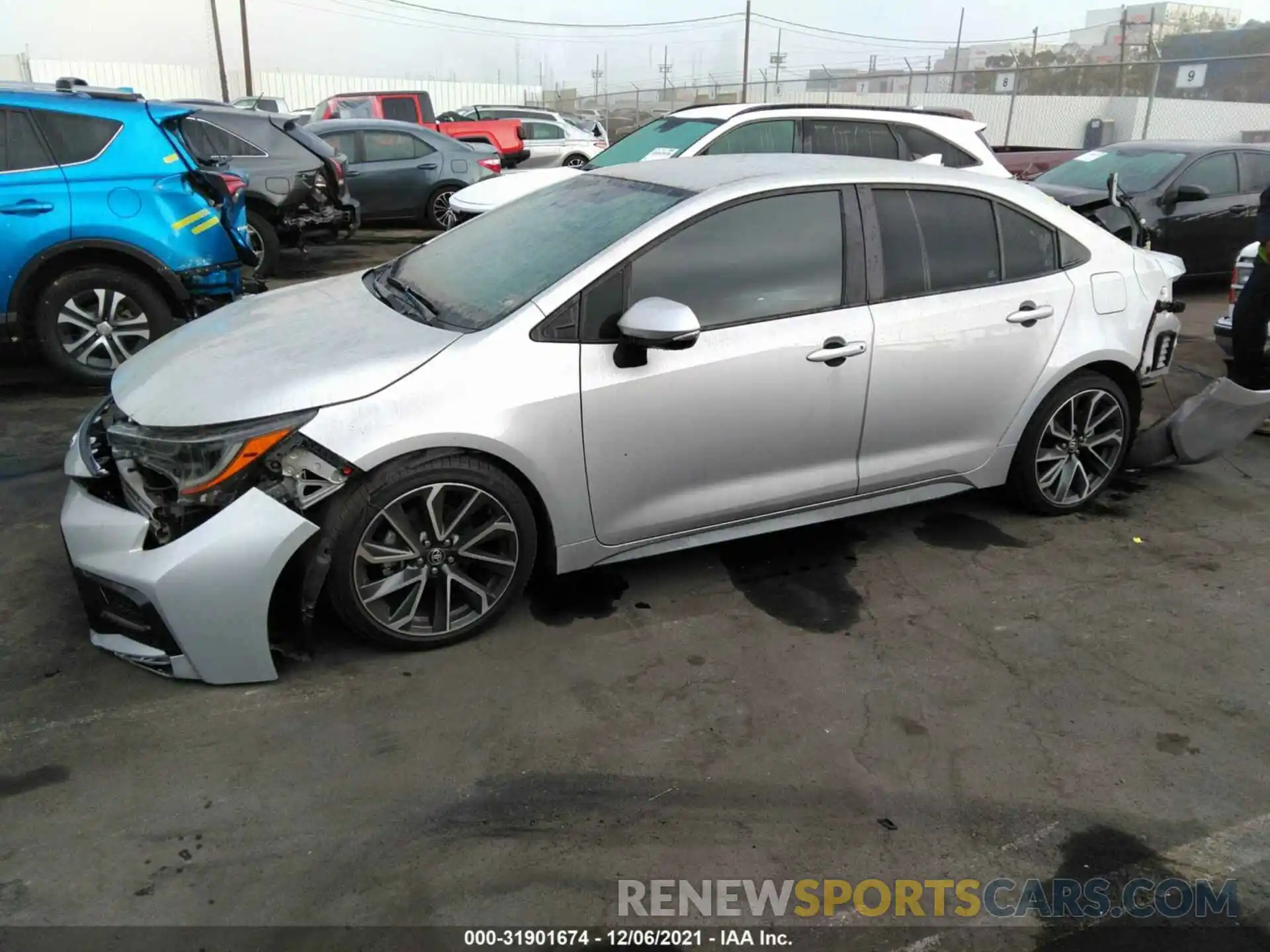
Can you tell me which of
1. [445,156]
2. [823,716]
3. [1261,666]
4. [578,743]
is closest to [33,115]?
[578,743]

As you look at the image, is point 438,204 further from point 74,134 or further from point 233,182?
point 74,134

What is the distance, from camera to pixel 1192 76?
19.0 meters

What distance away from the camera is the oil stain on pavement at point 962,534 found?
442 cm

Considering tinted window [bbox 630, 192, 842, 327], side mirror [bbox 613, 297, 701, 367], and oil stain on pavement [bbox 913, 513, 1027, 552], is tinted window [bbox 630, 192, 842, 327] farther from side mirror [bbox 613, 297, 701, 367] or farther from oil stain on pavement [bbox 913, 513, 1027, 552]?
oil stain on pavement [bbox 913, 513, 1027, 552]

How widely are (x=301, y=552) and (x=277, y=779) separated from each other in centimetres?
70

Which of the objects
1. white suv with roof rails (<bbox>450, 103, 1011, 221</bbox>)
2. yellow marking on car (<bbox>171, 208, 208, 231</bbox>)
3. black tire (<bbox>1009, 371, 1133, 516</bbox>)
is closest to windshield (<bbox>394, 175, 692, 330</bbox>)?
black tire (<bbox>1009, 371, 1133, 516</bbox>)

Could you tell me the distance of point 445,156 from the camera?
14172 millimetres

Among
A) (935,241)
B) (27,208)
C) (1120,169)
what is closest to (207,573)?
(935,241)

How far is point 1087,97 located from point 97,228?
73.6ft

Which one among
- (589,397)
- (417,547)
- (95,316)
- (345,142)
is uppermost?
(345,142)

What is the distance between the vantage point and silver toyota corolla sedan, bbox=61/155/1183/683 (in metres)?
3.08

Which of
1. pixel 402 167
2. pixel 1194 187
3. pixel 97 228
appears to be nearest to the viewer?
pixel 97 228

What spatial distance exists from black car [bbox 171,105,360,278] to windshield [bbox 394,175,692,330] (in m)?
6.58

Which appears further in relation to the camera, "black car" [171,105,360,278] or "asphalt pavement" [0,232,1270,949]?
"black car" [171,105,360,278]
